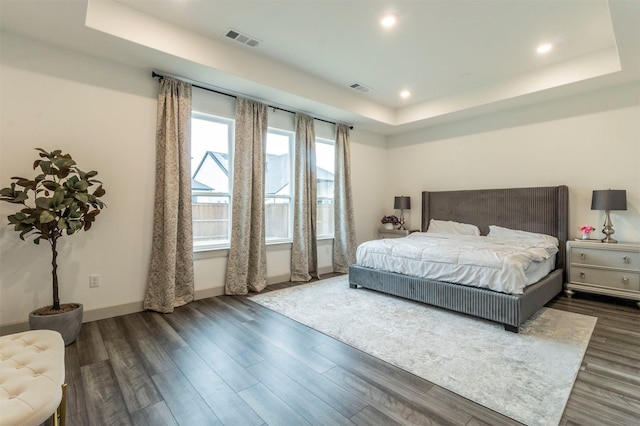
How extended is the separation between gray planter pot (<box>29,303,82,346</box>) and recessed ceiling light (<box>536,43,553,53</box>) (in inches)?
218

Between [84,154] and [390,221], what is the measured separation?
5027 mm

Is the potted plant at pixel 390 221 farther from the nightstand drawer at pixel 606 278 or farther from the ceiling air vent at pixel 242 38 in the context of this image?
the ceiling air vent at pixel 242 38

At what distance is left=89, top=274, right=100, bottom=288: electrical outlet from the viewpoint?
10.3 feet

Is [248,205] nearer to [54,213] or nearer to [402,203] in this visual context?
[54,213]

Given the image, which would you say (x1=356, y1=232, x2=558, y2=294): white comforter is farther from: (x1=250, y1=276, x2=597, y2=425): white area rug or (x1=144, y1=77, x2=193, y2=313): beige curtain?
(x1=144, y1=77, x2=193, y2=313): beige curtain

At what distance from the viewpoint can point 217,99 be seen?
4066 millimetres

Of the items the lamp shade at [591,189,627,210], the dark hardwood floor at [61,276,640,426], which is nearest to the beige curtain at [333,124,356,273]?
the dark hardwood floor at [61,276,640,426]

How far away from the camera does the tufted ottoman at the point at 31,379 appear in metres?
1.17

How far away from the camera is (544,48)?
11.7 ft

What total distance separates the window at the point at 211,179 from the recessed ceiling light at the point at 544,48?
155 inches

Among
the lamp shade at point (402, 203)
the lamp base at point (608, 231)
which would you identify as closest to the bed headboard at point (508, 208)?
the lamp shade at point (402, 203)

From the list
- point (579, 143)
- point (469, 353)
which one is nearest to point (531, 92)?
point (579, 143)

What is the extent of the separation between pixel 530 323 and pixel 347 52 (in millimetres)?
3631

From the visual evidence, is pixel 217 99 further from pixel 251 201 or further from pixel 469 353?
pixel 469 353
